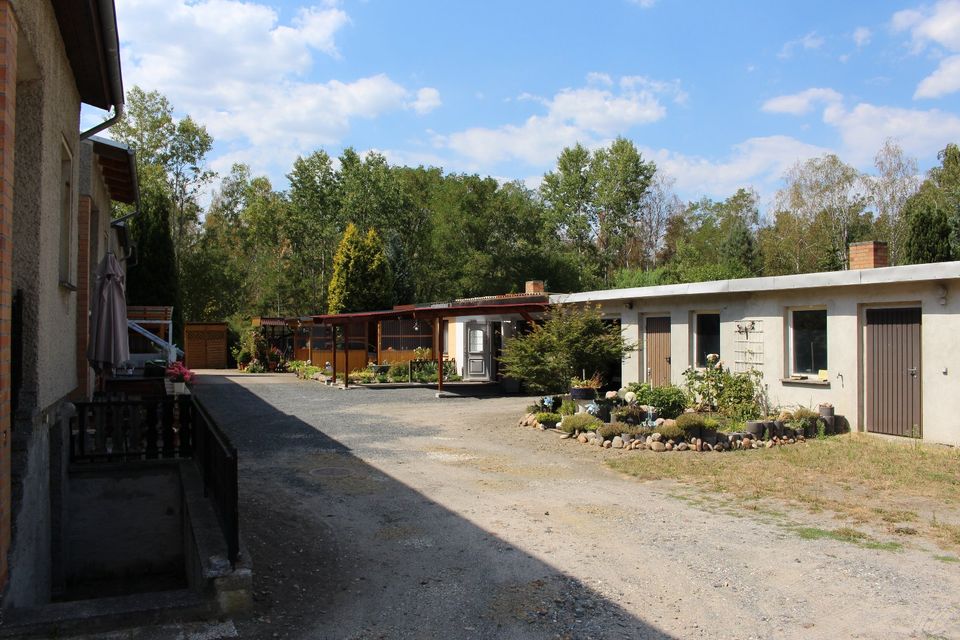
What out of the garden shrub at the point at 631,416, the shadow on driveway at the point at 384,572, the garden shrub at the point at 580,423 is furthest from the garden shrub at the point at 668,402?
the shadow on driveway at the point at 384,572

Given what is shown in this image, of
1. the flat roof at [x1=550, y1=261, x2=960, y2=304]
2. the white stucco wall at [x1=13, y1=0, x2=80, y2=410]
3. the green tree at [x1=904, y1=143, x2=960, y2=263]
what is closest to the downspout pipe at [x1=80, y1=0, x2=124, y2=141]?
the white stucco wall at [x1=13, y1=0, x2=80, y2=410]

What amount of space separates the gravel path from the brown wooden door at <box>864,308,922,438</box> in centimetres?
490

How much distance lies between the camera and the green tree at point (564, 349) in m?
13.7

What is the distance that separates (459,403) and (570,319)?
507 centimetres

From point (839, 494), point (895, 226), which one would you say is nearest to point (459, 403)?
point (839, 494)

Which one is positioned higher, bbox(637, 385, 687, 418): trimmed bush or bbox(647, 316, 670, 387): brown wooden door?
bbox(647, 316, 670, 387): brown wooden door

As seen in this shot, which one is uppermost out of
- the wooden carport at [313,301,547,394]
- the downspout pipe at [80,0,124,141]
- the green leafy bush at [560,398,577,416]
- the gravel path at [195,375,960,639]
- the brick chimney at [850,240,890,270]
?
the downspout pipe at [80,0,124,141]

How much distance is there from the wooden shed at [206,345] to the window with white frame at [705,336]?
2773 cm

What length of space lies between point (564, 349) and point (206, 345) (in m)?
27.2

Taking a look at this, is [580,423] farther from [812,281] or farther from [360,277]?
[360,277]

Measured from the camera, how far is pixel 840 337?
1173cm

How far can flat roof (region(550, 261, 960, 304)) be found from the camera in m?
9.95

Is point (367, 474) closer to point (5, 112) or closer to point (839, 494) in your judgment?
point (839, 494)

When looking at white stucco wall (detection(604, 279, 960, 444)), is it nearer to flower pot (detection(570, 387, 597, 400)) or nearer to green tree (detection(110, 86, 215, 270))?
flower pot (detection(570, 387, 597, 400))
